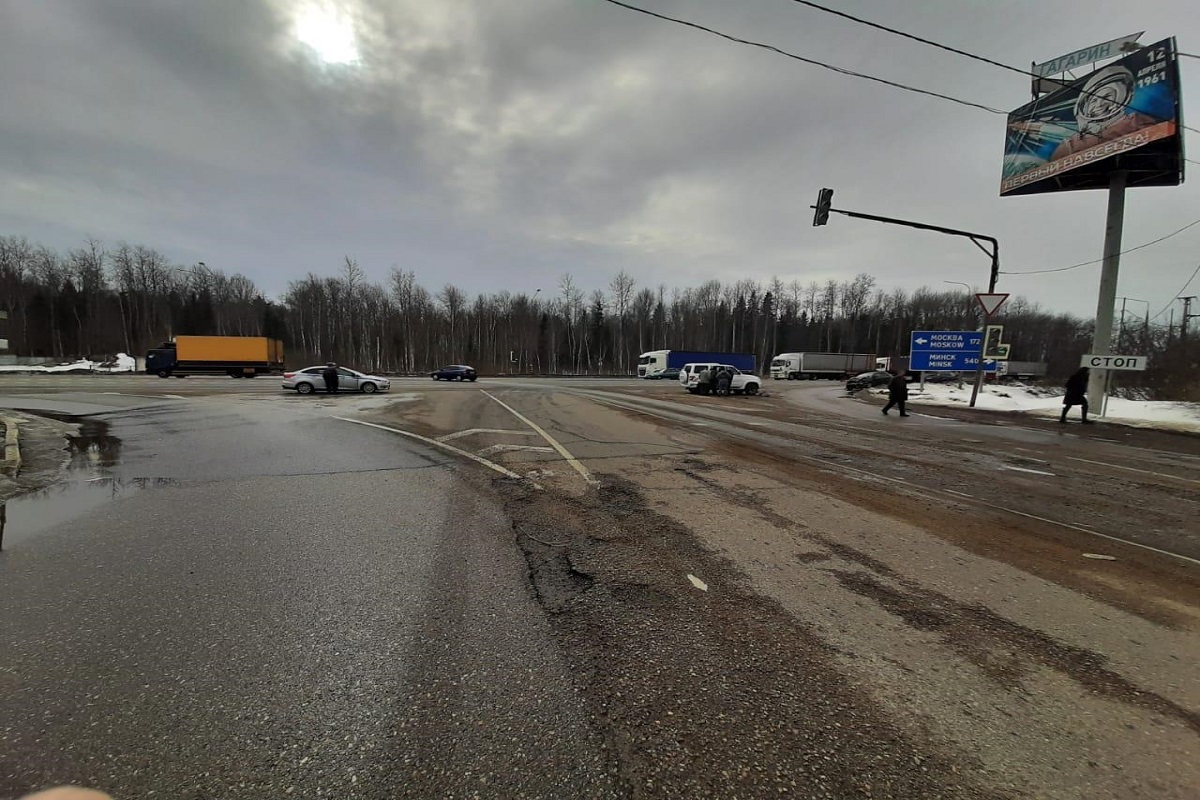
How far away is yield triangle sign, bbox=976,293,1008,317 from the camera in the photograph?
1911cm

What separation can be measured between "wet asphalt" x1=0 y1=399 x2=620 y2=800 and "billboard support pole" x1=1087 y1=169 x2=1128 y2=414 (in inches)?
928

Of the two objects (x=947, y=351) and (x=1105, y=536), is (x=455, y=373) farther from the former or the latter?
(x=1105, y=536)

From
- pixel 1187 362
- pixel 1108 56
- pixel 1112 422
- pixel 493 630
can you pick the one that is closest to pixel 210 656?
pixel 493 630

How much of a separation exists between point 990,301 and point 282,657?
24580mm

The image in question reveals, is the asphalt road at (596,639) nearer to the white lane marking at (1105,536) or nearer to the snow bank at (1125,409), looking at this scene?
the white lane marking at (1105,536)

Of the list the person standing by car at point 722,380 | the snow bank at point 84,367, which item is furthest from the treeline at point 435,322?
the person standing by car at point 722,380

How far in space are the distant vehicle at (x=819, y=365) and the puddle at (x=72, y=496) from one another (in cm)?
6539

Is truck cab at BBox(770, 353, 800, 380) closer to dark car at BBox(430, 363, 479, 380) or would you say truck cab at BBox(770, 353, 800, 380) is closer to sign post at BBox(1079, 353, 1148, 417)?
dark car at BBox(430, 363, 479, 380)

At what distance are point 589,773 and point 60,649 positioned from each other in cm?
317

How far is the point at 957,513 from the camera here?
581 centimetres

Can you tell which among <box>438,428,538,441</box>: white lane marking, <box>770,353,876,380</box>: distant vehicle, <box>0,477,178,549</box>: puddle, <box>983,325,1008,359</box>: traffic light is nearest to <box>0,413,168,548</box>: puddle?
<box>0,477,178,549</box>: puddle

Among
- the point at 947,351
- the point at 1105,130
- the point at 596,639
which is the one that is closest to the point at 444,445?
the point at 596,639

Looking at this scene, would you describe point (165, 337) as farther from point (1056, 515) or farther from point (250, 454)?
point (1056, 515)

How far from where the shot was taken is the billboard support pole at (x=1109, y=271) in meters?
18.1
